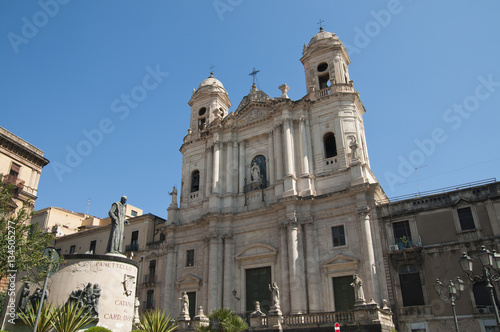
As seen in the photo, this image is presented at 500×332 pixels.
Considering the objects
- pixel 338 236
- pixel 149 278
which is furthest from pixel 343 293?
pixel 149 278

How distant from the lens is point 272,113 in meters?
30.3

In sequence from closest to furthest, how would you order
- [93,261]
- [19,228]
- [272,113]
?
[93,261]
[19,228]
[272,113]

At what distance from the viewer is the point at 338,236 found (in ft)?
81.1

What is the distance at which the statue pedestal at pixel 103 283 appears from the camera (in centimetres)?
1288

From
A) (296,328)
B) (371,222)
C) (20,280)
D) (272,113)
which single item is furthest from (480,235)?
(20,280)

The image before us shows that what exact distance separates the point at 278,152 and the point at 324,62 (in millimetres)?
8222

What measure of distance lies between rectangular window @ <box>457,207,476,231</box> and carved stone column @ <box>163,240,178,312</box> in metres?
19.0

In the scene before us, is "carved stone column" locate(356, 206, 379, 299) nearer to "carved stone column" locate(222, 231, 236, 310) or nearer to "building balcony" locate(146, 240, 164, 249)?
"carved stone column" locate(222, 231, 236, 310)

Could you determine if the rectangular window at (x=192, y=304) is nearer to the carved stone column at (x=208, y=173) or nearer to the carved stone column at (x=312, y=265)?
the carved stone column at (x=208, y=173)

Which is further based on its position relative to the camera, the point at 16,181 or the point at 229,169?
the point at 229,169

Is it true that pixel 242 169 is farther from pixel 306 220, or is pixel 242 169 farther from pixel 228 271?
pixel 228 271

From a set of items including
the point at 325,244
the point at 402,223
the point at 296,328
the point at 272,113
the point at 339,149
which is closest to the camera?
the point at 296,328

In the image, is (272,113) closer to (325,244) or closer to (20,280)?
(325,244)

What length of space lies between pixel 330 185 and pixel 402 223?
5.11 metres
